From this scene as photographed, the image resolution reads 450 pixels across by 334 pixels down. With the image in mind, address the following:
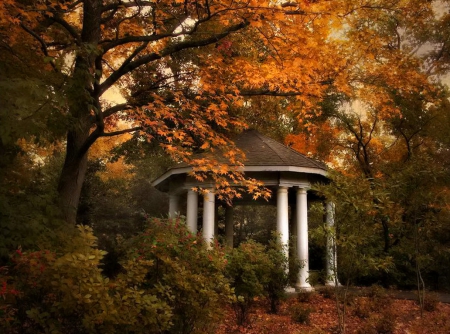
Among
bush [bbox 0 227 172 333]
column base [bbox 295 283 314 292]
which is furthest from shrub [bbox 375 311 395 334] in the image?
bush [bbox 0 227 172 333]

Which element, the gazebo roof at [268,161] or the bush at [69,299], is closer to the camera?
the bush at [69,299]

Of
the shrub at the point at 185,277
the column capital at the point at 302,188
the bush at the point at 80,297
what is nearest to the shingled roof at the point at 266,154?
the column capital at the point at 302,188

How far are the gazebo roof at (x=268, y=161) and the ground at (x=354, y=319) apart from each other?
12.7 feet

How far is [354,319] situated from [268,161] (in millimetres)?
5225

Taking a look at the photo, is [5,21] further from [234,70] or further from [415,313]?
[415,313]

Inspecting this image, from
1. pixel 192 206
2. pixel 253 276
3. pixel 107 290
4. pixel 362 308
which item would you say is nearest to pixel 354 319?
pixel 362 308

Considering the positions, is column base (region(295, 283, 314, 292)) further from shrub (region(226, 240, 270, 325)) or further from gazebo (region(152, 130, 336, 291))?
shrub (region(226, 240, 270, 325))

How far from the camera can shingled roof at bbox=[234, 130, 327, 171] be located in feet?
39.7

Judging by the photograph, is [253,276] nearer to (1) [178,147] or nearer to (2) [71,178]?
(1) [178,147]

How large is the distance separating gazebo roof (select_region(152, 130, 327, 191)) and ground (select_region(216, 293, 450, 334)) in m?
3.88

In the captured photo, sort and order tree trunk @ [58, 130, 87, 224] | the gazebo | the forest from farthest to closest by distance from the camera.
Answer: the gazebo, tree trunk @ [58, 130, 87, 224], the forest

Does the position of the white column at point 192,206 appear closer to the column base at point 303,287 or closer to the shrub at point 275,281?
→ the column base at point 303,287

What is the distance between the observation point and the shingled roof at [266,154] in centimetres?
1210

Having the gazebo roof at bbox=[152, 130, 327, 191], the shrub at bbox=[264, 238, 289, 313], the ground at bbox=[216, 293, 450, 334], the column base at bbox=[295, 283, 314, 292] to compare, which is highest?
the gazebo roof at bbox=[152, 130, 327, 191]
